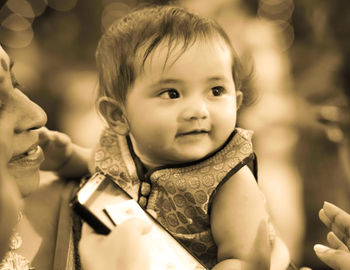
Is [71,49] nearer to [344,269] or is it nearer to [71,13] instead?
[71,13]

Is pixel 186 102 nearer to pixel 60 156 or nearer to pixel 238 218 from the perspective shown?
pixel 238 218

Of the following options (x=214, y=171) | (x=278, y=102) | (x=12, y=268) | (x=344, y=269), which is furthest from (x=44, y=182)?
(x=278, y=102)

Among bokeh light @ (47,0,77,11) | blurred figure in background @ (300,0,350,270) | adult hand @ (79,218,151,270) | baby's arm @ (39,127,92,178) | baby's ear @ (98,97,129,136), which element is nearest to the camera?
adult hand @ (79,218,151,270)

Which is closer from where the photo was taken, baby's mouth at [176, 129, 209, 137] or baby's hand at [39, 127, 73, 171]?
baby's mouth at [176, 129, 209, 137]

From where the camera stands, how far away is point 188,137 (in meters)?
0.50

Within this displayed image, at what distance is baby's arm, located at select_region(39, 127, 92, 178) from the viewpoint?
70 centimetres

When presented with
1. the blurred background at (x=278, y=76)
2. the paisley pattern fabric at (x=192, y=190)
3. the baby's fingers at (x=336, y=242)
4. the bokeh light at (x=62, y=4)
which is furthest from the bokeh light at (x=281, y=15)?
the baby's fingers at (x=336, y=242)

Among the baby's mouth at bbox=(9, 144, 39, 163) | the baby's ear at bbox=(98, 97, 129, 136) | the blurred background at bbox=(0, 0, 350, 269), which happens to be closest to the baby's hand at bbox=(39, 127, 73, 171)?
the baby's ear at bbox=(98, 97, 129, 136)

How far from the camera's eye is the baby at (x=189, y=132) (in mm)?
497

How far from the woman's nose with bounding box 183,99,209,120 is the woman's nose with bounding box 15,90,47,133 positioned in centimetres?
17

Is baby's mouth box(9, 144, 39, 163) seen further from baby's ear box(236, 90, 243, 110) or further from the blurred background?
the blurred background

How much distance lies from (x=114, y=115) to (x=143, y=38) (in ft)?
0.47

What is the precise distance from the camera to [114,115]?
61 centimetres

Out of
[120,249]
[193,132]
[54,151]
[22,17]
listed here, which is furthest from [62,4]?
[120,249]
